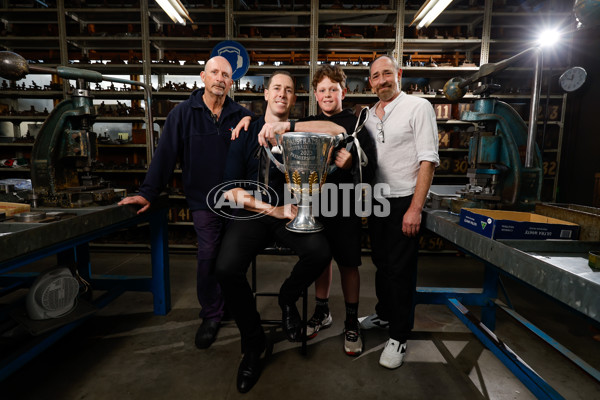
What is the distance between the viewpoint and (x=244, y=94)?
13.0 feet

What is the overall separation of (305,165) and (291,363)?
115 centimetres

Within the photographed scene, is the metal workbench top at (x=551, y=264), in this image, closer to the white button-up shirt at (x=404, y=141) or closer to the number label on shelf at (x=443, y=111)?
the white button-up shirt at (x=404, y=141)

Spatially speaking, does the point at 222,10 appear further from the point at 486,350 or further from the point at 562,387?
the point at 562,387

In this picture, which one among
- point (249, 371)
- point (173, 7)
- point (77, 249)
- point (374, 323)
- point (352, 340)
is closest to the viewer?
point (249, 371)

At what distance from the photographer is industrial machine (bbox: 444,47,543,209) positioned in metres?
1.56

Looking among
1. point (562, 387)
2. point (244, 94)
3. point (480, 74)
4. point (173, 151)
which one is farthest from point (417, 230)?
point (244, 94)

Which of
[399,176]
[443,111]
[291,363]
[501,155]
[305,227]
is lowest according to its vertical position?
[291,363]

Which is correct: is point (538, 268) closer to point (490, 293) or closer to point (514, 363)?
point (514, 363)

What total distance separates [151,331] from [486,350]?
84.7 inches

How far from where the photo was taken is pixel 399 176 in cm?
167

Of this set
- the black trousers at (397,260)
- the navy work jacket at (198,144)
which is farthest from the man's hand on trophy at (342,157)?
the navy work jacket at (198,144)

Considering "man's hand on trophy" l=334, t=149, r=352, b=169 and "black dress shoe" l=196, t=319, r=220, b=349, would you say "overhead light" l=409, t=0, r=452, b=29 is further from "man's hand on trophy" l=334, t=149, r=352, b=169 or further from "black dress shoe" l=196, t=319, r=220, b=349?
"black dress shoe" l=196, t=319, r=220, b=349

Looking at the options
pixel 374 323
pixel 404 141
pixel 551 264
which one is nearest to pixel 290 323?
pixel 374 323

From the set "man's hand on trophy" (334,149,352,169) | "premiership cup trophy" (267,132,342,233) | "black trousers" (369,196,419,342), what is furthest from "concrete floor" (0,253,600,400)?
"man's hand on trophy" (334,149,352,169)
